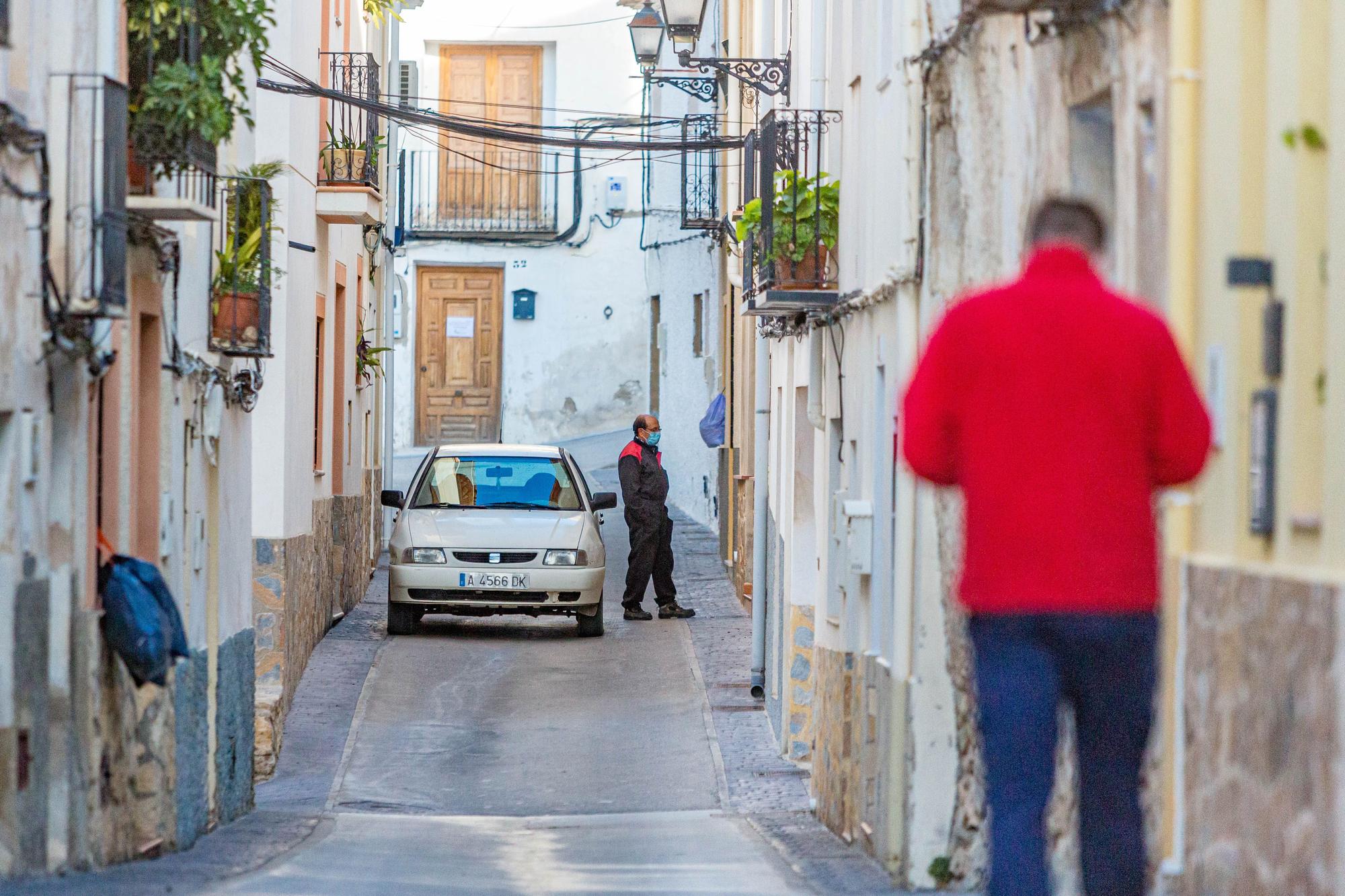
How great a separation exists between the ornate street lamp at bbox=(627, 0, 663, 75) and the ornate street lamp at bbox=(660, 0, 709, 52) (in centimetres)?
282

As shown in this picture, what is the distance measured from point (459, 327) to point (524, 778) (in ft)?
72.3

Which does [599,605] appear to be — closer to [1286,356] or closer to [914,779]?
[914,779]

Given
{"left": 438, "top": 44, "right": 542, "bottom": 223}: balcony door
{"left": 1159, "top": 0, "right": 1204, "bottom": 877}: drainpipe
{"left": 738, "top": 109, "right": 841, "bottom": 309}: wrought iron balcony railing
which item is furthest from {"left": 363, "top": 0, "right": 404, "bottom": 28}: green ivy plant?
{"left": 1159, "top": 0, "right": 1204, "bottom": 877}: drainpipe

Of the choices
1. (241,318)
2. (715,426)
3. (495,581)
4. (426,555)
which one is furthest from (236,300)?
(715,426)

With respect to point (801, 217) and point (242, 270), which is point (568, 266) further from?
point (242, 270)

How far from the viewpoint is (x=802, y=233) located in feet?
38.7

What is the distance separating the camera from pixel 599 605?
1847 centimetres

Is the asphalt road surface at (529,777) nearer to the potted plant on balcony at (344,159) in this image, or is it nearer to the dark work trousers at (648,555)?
the dark work trousers at (648,555)

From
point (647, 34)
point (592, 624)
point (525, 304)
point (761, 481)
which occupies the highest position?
point (647, 34)

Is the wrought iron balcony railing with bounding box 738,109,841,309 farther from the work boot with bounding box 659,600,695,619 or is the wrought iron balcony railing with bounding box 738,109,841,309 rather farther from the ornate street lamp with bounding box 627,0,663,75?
the work boot with bounding box 659,600,695,619

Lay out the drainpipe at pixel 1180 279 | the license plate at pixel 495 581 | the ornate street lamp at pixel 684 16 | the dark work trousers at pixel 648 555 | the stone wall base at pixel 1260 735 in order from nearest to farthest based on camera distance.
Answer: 1. the stone wall base at pixel 1260 735
2. the drainpipe at pixel 1180 279
3. the ornate street lamp at pixel 684 16
4. the license plate at pixel 495 581
5. the dark work trousers at pixel 648 555

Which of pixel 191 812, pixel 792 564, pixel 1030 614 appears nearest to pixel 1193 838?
pixel 1030 614

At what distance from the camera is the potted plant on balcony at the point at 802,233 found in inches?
463

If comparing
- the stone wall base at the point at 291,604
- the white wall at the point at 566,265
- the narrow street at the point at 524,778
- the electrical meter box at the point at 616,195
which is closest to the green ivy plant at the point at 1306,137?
the narrow street at the point at 524,778
